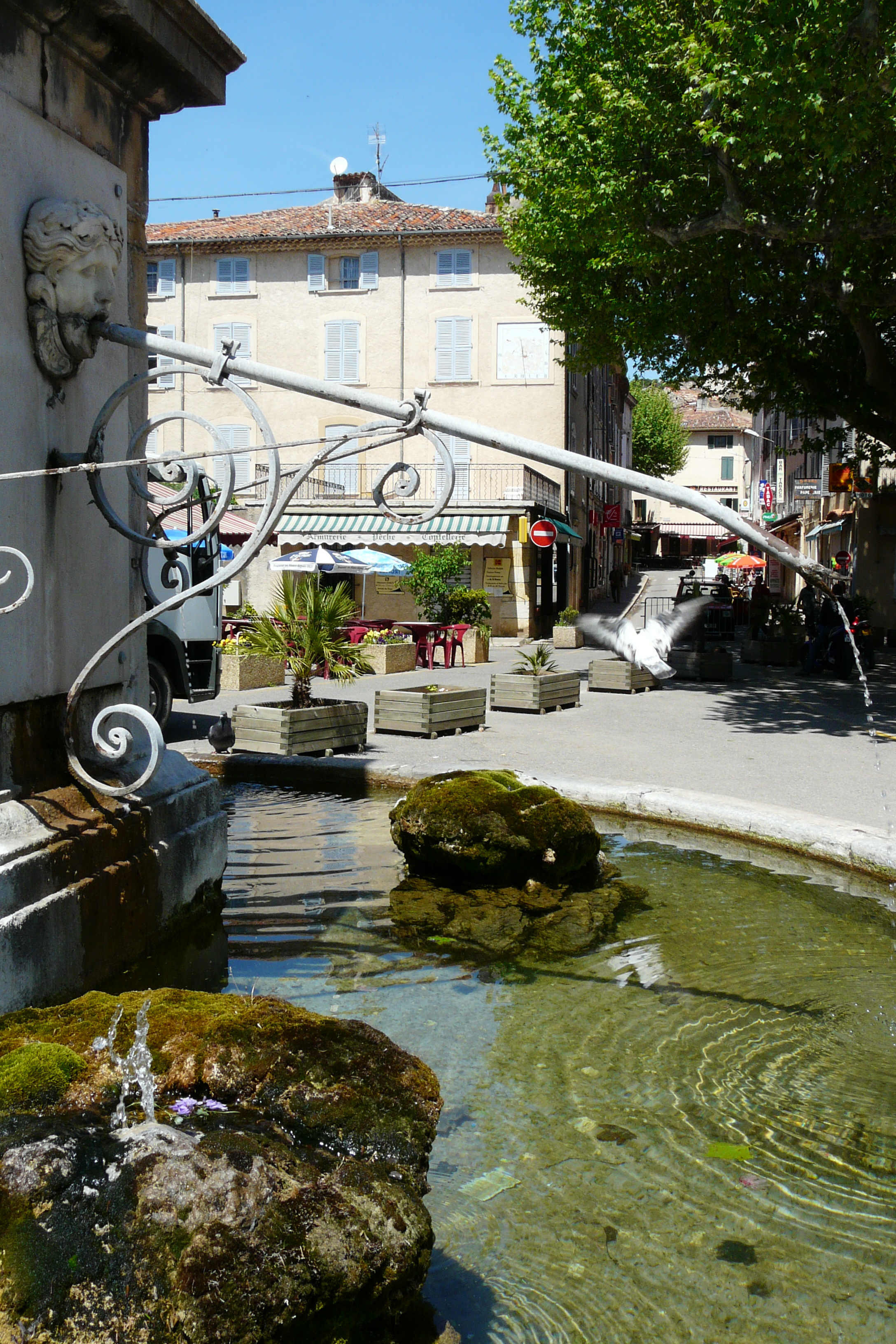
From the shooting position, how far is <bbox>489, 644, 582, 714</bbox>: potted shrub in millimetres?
14023

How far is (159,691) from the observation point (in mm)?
10297

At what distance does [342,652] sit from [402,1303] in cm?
833

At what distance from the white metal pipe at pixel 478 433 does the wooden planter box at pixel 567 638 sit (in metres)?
23.4

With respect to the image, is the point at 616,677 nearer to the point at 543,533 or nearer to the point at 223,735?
the point at 223,735

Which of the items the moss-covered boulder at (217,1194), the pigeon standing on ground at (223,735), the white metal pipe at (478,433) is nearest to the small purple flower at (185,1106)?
the moss-covered boulder at (217,1194)

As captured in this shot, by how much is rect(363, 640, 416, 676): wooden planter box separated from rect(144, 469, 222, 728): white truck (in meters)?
5.42

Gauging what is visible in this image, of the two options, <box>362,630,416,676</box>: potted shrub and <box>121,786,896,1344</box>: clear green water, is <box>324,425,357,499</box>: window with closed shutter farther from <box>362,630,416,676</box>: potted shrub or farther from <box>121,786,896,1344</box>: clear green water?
<box>121,786,896,1344</box>: clear green water

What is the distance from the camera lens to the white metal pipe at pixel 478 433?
11.4ft

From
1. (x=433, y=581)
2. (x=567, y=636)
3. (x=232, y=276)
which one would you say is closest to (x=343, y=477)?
(x=232, y=276)

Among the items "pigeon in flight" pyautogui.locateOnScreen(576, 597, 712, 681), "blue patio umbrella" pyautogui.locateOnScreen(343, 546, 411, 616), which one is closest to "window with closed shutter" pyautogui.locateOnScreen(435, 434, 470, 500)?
"blue patio umbrella" pyautogui.locateOnScreen(343, 546, 411, 616)

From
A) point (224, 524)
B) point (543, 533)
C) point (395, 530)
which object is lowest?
point (224, 524)

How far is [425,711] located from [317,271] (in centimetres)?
2705

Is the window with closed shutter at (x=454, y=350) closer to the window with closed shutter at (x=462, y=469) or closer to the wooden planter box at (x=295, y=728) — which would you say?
the window with closed shutter at (x=462, y=469)

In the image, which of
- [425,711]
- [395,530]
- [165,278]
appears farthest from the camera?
[165,278]
